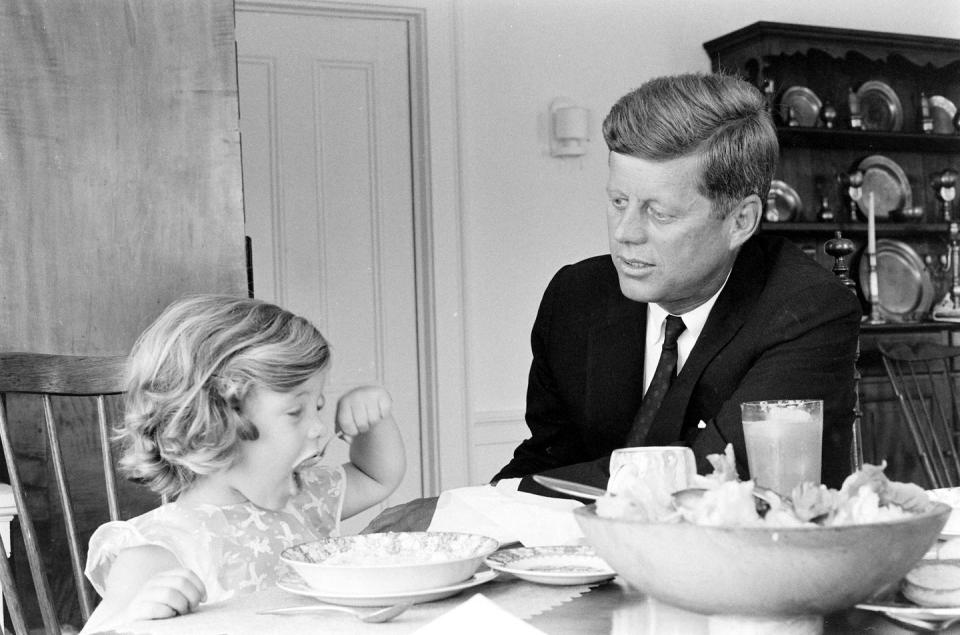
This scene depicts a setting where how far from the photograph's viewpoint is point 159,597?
3.19 feet

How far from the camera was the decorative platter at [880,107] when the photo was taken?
4.85 metres

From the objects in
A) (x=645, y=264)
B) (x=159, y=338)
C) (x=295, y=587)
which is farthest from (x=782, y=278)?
(x=295, y=587)

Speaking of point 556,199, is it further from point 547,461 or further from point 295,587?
point 295,587

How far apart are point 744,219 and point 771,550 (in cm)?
124

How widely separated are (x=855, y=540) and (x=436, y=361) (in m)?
3.45

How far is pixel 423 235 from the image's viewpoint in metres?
4.18

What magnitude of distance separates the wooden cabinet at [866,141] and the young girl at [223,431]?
322 centimetres

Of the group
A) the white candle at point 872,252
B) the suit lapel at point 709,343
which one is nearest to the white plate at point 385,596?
the suit lapel at point 709,343

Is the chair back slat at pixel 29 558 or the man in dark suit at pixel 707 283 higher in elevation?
the man in dark suit at pixel 707 283

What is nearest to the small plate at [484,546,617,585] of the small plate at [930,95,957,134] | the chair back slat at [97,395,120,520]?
the chair back slat at [97,395,120,520]

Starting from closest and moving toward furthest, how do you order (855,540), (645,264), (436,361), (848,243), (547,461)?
(855,540) < (645,264) < (547,461) < (848,243) < (436,361)

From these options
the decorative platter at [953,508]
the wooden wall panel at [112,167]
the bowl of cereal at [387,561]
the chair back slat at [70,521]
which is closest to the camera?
the bowl of cereal at [387,561]

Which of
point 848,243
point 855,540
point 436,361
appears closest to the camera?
point 855,540

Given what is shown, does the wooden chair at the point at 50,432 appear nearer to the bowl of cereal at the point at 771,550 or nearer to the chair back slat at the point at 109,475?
the chair back slat at the point at 109,475
